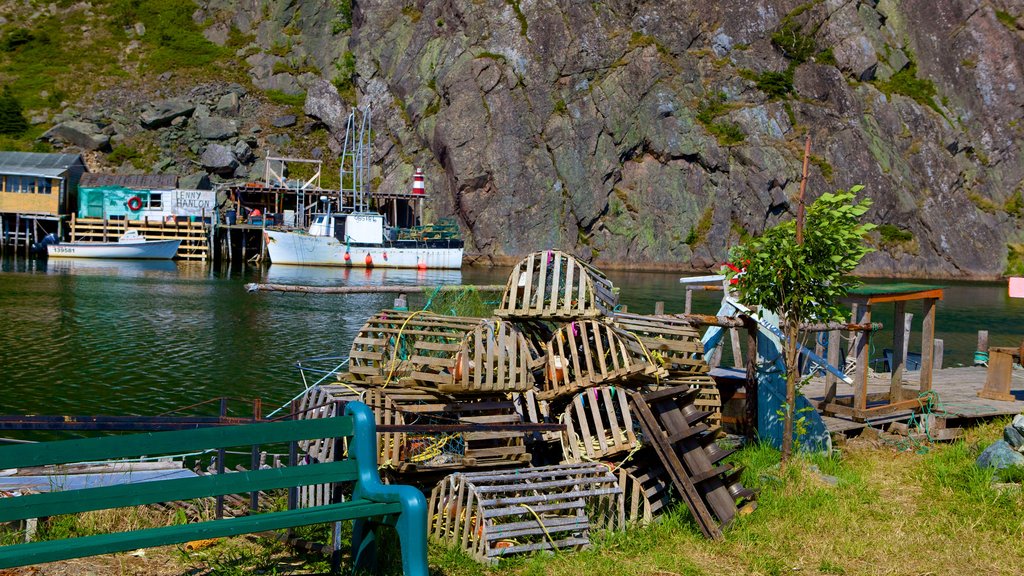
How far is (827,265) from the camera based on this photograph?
8617 millimetres

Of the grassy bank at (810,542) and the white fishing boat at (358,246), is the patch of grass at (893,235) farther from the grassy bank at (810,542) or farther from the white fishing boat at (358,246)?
the grassy bank at (810,542)

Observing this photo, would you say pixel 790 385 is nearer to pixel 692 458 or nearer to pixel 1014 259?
pixel 692 458

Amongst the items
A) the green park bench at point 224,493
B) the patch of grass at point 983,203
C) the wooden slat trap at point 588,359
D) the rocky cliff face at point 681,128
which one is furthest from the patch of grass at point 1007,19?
the green park bench at point 224,493

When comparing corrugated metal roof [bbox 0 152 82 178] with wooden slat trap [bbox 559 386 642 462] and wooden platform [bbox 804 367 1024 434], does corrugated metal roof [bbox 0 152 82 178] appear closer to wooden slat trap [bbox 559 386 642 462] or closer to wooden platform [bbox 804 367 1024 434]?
wooden platform [bbox 804 367 1024 434]

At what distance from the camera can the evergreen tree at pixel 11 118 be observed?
2729 inches

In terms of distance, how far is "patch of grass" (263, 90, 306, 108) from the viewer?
75.9 meters

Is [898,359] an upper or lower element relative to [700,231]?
lower

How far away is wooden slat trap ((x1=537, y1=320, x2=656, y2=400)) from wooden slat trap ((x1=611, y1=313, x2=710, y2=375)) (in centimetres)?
53

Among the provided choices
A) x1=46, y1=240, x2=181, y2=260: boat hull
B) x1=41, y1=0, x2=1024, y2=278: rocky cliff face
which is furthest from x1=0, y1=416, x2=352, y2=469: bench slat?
x1=41, y1=0, x2=1024, y2=278: rocky cliff face

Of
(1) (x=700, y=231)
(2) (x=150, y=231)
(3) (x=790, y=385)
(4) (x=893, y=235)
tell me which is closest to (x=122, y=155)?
(2) (x=150, y=231)

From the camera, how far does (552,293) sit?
31.2 ft

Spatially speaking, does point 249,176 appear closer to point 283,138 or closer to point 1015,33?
point 283,138

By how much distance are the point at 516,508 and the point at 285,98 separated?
75.9m

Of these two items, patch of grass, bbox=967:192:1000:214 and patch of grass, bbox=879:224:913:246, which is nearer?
patch of grass, bbox=879:224:913:246
